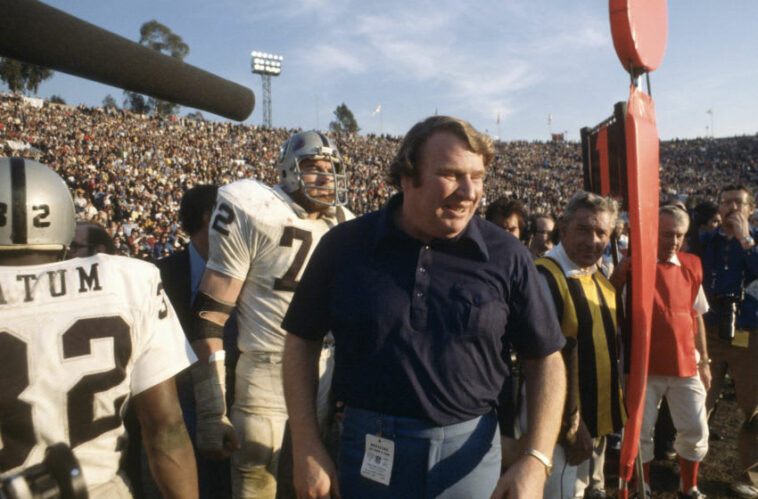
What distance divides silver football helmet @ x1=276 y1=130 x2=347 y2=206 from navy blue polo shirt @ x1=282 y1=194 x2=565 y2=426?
936 millimetres

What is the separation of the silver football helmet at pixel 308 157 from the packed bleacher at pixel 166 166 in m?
6.77

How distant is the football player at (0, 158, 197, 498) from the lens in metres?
1.27

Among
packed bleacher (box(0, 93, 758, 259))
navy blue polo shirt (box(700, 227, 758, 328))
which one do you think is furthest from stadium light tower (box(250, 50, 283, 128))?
navy blue polo shirt (box(700, 227, 758, 328))

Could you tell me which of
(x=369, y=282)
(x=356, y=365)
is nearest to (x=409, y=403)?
(x=356, y=365)

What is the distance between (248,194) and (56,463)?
142 centimetres

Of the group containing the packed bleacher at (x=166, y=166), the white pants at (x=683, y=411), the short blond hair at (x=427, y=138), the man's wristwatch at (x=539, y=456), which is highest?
the packed bleacher at (x=166, y=166)

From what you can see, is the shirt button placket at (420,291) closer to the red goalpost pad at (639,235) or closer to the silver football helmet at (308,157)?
the silver football helmet at (308,157)

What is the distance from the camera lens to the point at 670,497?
12.5 feet

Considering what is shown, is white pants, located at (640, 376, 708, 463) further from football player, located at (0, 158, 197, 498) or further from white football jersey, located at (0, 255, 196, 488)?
white football jersey, located at (0, 255, 196, 488)

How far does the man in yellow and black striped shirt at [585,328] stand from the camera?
2508mm

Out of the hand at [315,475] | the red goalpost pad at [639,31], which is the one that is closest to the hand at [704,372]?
the red goalpost pad at [639,31]

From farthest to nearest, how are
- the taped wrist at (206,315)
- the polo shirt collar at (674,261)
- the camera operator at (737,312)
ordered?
the camera operator at (737,312) → the polo shirt collar at (674,261) → the taped wrist at (206,315)

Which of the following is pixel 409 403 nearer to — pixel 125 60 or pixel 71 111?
pixel 125 60

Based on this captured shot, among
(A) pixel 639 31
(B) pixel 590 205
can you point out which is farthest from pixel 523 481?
(A) pixel 639 31
